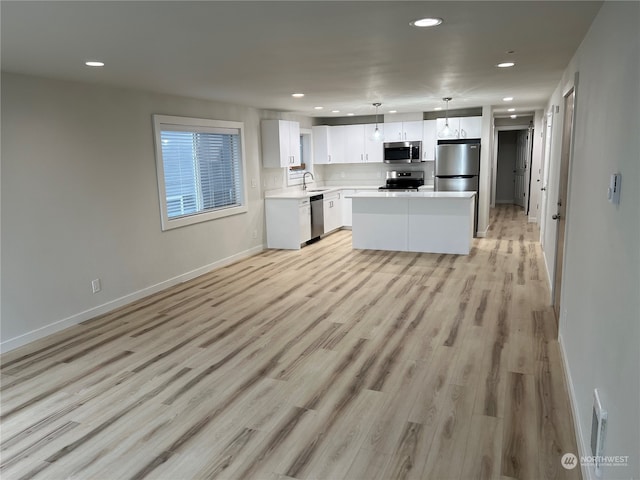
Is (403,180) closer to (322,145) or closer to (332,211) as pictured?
(332,211)

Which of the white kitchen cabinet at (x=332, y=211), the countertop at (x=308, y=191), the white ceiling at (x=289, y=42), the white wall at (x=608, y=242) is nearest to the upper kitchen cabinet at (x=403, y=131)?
the countertop at (x=308, y=191)

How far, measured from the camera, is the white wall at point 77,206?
3922mm

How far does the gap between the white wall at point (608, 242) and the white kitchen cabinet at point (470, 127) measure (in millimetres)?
5067

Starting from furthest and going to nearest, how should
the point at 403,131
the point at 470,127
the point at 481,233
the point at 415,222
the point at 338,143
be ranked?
the point at 338,143, the point at 403,131, the point at 481,233, the point at 470,127, the point at 415,222

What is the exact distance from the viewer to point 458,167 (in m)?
8.27

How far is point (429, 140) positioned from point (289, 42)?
627 centimetres

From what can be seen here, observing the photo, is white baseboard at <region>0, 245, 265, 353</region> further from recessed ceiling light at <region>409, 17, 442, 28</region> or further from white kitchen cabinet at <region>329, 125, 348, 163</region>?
recessed ceiling light at <region>409, 17, 442, 28</region>

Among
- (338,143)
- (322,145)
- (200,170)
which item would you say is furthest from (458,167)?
(200,170)

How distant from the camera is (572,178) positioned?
3.36m

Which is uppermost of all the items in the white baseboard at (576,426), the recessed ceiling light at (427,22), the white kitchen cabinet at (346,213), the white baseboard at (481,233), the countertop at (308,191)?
the recessed ceiling light at (427,22)

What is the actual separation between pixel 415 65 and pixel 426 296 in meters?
2.39

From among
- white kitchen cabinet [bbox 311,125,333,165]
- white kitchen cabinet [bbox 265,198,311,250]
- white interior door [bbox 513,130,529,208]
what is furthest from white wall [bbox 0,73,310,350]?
white interior door [bbox 513,130,529,208]

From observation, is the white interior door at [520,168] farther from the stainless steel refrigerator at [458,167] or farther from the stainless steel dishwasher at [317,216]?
the stainless steel dishwasher at [317,216]

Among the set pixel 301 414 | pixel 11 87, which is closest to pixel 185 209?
pixel 11 87
